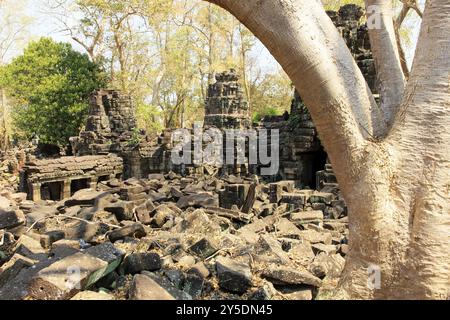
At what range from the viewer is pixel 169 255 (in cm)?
376

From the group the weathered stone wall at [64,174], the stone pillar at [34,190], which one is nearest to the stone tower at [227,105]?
the weathered stone wall at [64,174]

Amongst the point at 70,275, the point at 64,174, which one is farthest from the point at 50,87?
the point at 70,275

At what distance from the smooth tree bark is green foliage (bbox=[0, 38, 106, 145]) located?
20846 millimetres

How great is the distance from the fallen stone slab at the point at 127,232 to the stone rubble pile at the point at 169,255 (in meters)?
0.01

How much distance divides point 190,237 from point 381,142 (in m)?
2.74

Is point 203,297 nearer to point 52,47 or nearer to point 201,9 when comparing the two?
point 52,47

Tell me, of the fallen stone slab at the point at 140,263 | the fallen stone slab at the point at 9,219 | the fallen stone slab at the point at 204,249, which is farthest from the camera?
the fallen stone slab at the point at 9,219

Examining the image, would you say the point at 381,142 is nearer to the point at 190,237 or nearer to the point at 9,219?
the point at 190,237

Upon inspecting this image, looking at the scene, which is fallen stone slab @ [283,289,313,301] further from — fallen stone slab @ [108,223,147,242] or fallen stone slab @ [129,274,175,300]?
fallen stone slab @ [108,223,147,242]

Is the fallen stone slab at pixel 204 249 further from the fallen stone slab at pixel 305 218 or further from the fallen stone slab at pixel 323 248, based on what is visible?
the fallen stone slab at pixel 305 218

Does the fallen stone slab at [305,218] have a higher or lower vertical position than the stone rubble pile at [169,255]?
lower

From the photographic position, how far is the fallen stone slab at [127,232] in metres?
4.56

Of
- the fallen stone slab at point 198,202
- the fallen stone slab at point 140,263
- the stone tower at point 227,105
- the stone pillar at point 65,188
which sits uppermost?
the stone tower at point 227,105
